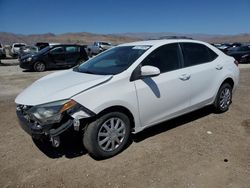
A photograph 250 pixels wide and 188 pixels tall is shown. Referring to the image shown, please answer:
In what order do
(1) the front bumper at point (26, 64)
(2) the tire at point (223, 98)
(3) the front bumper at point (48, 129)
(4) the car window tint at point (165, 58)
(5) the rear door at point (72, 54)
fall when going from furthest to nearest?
(5) the rear door at point (72, 54)
(1) the front bumper at point (26, 64)
(2) the tire at point (223, 98)
(4) the car window tint at point (165, 58)
(3) the front bumper at point (48, 129)

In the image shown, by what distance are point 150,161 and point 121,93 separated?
1.03 meters

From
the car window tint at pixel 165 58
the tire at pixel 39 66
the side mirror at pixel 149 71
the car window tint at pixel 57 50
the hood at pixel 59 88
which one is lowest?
the tire at pixel 39 66

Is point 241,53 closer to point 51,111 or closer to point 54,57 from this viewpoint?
point 54,57

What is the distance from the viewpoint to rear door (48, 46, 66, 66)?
15.9 meters

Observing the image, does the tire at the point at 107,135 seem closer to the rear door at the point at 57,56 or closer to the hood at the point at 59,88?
the hood at the point at 59,88

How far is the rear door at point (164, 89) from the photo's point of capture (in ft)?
13.4

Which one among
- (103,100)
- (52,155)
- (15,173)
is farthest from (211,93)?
(15,173)

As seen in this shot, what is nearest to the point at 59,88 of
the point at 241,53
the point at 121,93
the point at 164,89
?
the point at 121,93

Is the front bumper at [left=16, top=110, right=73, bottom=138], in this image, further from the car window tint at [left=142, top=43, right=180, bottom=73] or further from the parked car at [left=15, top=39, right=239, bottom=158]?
the car window tint at [left=142, top=43, right=180, bottom=73]

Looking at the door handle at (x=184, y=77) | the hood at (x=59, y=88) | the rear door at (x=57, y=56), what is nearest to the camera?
the hood at (x=59, y=88)

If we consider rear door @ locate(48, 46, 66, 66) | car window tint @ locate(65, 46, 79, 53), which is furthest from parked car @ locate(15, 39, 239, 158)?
car window tint @ locate(65, 46, 79, 53)

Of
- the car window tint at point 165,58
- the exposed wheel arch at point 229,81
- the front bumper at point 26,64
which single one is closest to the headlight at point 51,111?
the car window tint at point 165,58

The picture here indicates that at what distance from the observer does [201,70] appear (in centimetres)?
498

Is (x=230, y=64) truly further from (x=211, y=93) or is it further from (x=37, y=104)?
(x=37, y=104)
